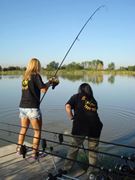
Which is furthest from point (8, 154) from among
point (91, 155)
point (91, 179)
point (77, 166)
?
point (91, 179)

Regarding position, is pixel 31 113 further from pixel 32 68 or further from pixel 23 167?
pixel 23 167

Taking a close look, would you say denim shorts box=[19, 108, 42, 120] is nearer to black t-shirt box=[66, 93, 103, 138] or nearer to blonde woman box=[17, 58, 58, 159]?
blonde woman box=[17, 58, 58, 159]

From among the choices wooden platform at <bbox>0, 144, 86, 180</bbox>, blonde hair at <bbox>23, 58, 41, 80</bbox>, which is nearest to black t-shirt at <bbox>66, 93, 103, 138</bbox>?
wooden platform at <bbox>0, 144, 86, 180</bbox>

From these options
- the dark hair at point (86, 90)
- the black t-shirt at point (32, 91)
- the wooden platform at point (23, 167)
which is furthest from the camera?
the black t-shirt at point (32, 91)

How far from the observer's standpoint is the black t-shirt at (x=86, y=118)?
419 cm

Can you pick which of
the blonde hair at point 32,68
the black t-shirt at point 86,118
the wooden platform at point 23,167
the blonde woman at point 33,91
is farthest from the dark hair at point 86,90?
the wooden platform at point 23,167

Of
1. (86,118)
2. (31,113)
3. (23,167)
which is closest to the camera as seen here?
(86,118)

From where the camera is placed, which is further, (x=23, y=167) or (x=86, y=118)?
(x=23, y=167)

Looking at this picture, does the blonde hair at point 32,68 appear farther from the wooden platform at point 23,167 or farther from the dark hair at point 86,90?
the wooden platform at point 23,167

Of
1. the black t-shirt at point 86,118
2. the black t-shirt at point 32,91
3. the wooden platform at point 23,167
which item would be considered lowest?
the wooden platform at point 23,167

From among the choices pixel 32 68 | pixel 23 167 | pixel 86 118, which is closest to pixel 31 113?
pixel 32 68

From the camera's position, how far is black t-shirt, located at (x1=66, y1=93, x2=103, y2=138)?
4.19 meters

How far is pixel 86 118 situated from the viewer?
4188 mm

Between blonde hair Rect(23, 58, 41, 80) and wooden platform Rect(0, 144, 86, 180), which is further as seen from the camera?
blonde hair Rect(23, 58, 41, 80)
